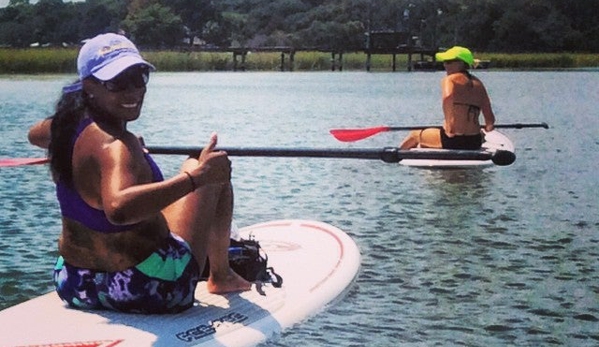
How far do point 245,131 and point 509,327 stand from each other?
2383cm

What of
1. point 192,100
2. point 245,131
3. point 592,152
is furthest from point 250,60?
point 592,152

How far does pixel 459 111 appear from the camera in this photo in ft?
53.2

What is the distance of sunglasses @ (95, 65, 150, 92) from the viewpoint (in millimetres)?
5637

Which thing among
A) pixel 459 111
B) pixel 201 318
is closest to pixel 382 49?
pixel 459 111

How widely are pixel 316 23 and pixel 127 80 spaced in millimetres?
139490

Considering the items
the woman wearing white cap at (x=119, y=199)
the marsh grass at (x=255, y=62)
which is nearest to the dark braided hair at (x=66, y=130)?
the woman wearing white cap at (x=119, y=199)

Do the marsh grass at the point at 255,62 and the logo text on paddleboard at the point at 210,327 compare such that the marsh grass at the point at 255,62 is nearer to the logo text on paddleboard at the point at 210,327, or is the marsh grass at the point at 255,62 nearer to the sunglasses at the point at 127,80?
the logo text on paddleboard at the point at 210,327

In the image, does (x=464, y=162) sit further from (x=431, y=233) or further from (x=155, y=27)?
(x=155, y=27)

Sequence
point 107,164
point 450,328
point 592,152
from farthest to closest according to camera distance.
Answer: point 592,152
point 450,328
point 107,164

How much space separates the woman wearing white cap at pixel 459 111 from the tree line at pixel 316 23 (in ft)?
306

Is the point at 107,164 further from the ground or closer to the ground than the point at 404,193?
further from the ground

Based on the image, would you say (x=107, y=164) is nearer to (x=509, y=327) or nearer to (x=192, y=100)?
(x=509, y=327)

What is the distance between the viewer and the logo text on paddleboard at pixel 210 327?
19.7 ft

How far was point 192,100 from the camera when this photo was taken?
169 feet
